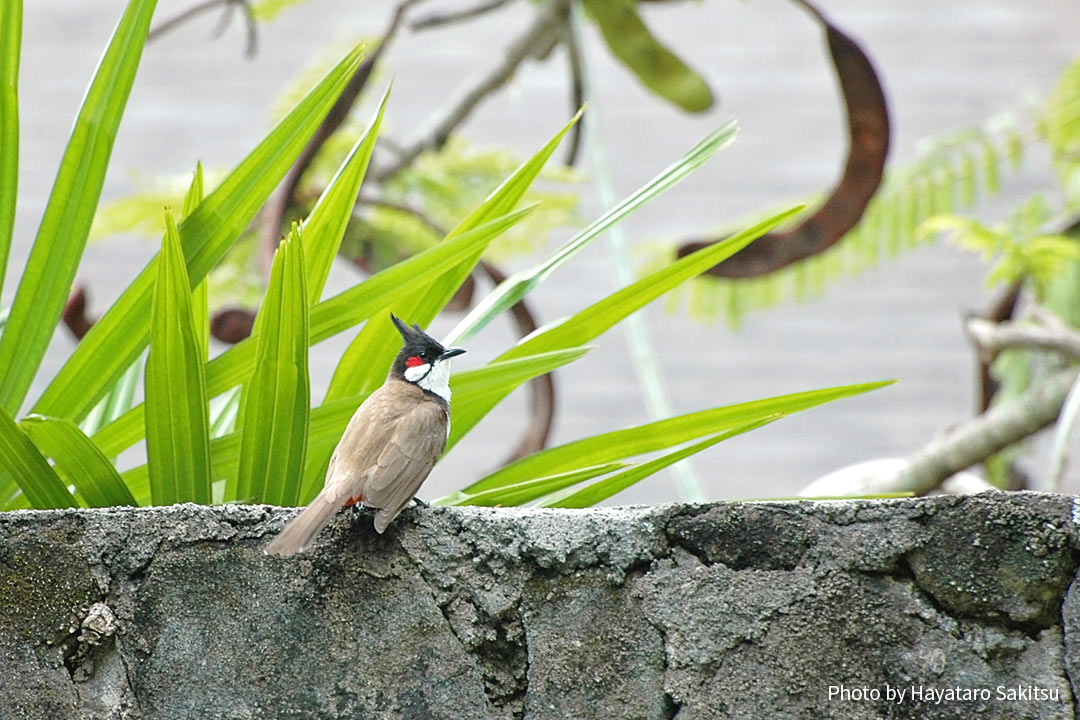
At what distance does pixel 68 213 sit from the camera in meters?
2.11

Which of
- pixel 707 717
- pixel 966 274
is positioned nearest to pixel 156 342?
pixel 707 717

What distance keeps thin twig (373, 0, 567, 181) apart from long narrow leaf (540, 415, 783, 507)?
7.64ft

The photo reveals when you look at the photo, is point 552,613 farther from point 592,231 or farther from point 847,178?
point 847,178

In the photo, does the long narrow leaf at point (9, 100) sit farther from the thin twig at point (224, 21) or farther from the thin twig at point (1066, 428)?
the thin twig at point (1066, 428)

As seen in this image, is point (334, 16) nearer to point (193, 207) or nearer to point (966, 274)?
point (966, 274)

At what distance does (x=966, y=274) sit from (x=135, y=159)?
15.3 ft

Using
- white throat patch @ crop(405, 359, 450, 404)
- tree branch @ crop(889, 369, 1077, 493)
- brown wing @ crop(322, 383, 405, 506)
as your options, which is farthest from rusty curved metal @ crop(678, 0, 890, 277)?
brown wing @ crop(322, 383, 405, 506)

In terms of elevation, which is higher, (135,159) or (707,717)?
(135,159)

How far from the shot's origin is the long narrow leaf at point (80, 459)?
1.76 m

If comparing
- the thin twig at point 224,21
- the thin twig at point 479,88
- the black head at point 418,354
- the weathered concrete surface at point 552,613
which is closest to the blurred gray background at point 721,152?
the thin twig at point 479,88

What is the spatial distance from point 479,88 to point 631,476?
2602 millimetres

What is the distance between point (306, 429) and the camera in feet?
6.18

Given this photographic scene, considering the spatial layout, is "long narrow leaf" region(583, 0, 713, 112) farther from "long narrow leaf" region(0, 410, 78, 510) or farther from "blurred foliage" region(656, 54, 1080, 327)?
"long narrow leaf" region(0, 410, 78, 510)

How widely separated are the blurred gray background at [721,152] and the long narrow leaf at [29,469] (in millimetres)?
5050
